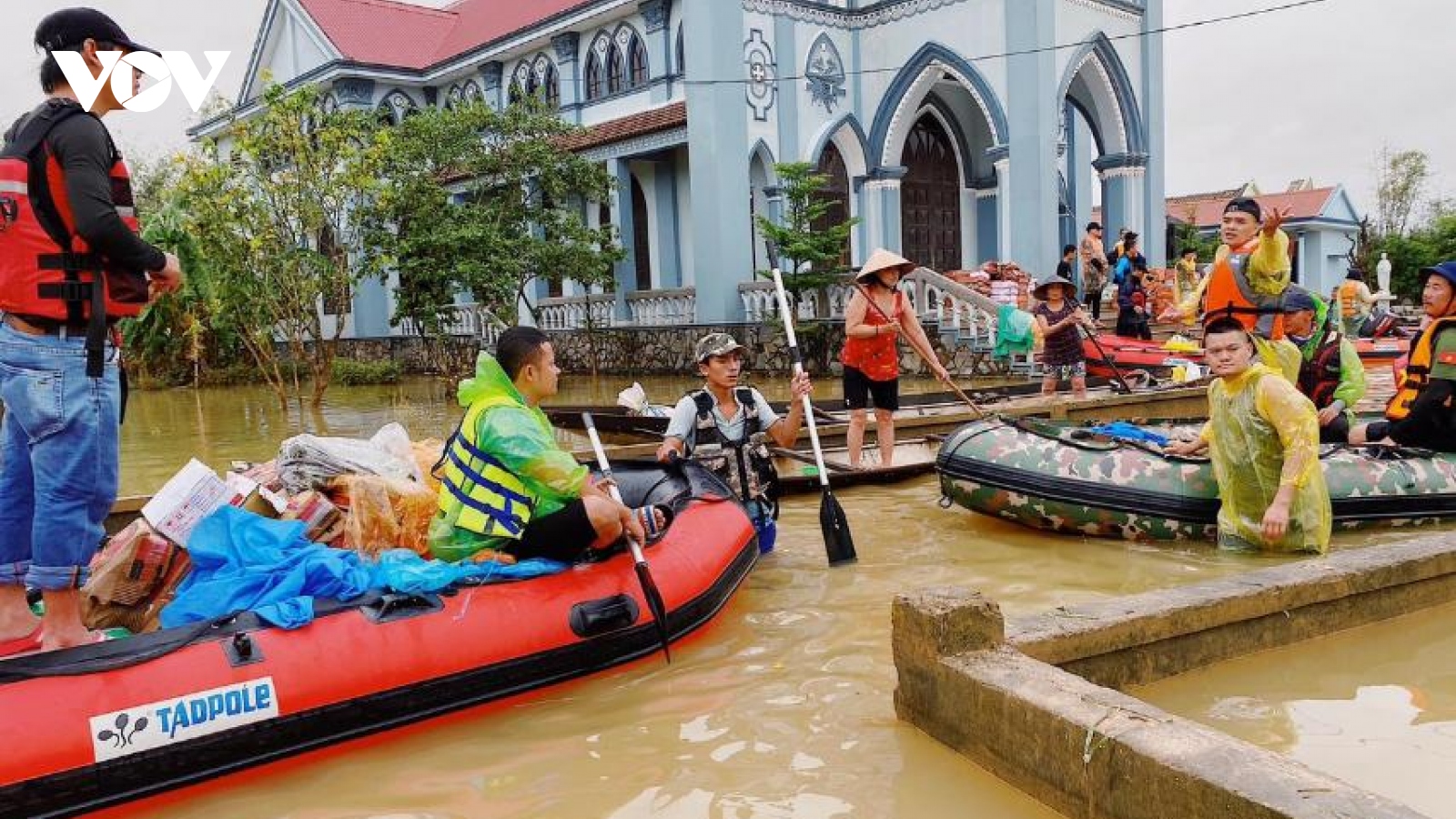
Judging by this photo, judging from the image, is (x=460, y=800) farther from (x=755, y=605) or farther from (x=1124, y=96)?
(x=1124, y=96)

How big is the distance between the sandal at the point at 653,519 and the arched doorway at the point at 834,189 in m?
14.8

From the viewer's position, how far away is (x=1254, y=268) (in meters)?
6.72

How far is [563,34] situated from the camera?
A: 2123 centimetres

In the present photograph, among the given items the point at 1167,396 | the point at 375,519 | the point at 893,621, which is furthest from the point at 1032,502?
the point at 1167,396

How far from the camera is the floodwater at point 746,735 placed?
3.20 metres

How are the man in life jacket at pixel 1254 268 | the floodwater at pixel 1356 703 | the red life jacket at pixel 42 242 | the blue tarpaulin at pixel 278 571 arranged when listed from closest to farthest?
the floodwater at pixel 1356 703
the red life jacket at pixel 42 242
the blue tarpaulin at pixel 278 571
the man in life jacket at pixel 1254 268

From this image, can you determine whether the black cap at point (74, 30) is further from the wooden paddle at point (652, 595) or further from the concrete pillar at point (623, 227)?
the concrete pillar at point (623, 227)

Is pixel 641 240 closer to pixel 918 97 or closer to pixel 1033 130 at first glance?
pixel 918 97

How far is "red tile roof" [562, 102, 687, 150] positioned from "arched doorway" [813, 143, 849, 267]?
9.42ft

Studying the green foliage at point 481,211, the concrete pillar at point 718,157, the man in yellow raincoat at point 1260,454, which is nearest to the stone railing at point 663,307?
the concrete pillar at point 718,157

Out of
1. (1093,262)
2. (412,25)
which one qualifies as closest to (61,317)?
(1093,262)

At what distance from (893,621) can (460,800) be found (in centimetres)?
146

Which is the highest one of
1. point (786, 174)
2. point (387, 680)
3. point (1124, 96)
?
point (1124, 96)

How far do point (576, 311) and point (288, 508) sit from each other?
16766 millimetres
